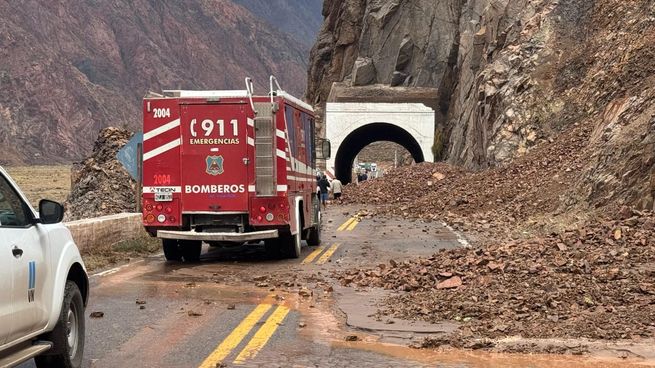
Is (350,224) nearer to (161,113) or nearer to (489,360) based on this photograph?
(161,113)

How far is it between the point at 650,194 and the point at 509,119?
1900 centimetres

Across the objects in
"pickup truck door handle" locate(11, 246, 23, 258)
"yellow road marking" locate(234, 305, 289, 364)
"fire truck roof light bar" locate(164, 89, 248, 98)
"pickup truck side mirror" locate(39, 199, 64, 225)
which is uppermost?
"fire truck roof light bar" locate(164, 89, 248, 98)

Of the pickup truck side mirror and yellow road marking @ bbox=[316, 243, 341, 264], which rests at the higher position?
the pickup truck side mirror

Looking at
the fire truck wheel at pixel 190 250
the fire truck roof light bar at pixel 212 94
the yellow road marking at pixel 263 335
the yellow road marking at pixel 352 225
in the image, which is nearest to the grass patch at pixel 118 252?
the fire truck wheel at pixel 190 250

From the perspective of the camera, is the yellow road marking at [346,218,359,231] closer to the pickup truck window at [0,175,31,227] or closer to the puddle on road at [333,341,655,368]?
the puddle on road at [333,341,655,368]

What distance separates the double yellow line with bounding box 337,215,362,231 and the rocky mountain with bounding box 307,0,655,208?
19.6ft

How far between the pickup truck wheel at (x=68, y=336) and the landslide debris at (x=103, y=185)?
67.5ft

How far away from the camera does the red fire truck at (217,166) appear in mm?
14570

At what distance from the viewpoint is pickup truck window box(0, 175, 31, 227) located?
6.26m

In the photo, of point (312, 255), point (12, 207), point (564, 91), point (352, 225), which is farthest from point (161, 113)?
point (564, 91)

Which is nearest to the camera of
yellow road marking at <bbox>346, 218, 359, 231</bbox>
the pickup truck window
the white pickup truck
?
the white pickup truck

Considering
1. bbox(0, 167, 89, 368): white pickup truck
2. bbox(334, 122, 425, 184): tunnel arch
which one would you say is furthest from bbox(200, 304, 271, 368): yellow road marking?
bbox(334, 122, 425, 184): tunnel arch

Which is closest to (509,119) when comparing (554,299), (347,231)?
(347,231)

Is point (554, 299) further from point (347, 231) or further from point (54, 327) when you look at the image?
point (347, 231)
